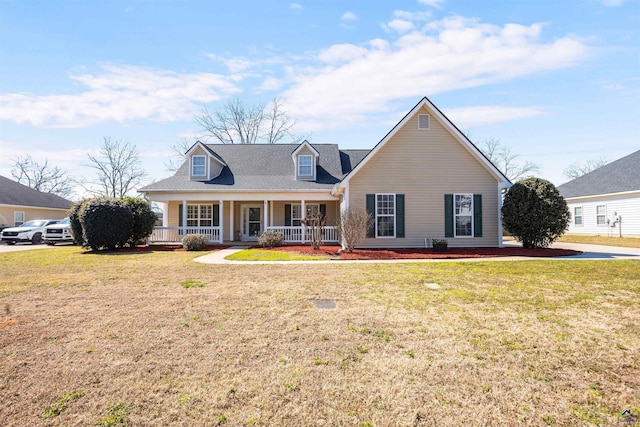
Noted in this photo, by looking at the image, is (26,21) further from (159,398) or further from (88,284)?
(159,398)

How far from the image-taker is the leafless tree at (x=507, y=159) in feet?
156

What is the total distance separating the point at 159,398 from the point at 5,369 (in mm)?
2018

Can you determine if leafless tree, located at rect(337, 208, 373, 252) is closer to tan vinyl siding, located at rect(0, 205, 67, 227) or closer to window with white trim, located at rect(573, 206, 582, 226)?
window with white trim, located at rect(573, 206, 582, 226)

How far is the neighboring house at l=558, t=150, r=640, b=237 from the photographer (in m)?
22.2

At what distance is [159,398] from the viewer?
297 centimetres

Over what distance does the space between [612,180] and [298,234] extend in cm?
2377

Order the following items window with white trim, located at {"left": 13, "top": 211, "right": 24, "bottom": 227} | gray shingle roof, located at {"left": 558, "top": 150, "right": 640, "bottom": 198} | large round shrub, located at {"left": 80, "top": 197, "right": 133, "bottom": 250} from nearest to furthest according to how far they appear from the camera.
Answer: large round shrub, located at {"left": 80, "top": 197, "right": 133, "bottom": 250}
gray shingle roof, located at {"left": 558, "top": 150, "right": 640, "bottom": 198}
window with white trim, located at {"left": 13, "top": 211, "right": 24, "bottom": 227}

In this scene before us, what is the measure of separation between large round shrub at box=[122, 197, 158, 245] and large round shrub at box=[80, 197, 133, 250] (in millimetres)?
583

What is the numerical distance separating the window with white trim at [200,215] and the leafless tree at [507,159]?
41.1m

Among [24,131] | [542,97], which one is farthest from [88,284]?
[24,131]

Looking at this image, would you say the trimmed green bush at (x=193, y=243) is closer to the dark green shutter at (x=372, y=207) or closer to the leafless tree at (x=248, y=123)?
the dark green shutter at (x=372, y=207)

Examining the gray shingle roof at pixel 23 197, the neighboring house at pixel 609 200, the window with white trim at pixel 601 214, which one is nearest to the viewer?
the neighboring house at pixel 609 200

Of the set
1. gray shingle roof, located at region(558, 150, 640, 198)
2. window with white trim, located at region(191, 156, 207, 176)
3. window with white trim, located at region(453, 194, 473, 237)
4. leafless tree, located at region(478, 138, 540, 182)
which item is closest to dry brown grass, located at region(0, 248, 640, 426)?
window with white trim, located at region(453, 194, 473, 237)

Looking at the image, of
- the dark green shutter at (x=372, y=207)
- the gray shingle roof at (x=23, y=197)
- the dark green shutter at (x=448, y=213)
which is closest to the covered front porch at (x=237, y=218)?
the dark green shutter at (x=372, y=207)
